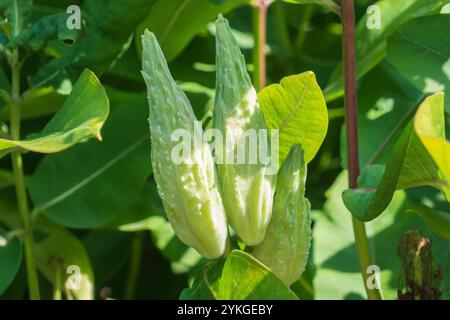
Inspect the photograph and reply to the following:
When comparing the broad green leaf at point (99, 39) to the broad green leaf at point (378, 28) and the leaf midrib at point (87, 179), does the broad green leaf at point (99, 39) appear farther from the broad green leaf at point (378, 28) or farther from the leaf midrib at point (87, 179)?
the broad green leaf at point (378, 28)

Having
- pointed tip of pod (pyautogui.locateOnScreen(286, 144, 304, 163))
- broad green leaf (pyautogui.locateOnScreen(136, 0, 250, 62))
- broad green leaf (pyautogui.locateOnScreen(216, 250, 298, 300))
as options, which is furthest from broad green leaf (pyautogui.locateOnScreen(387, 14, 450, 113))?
broad green leaf (pyautogui.locateOnScreen(216, 250, 298, 300))

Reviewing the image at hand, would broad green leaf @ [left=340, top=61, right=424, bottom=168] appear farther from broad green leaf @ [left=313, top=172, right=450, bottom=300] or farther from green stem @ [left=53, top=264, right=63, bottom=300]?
green stem @ [left=53, top=264, right=63, bottom=300]

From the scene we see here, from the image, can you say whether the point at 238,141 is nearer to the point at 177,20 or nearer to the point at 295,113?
the point at 295,113

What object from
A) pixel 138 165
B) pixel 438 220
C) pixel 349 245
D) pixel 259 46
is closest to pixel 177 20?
pixel 259 46

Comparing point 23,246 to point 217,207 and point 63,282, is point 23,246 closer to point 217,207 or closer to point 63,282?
Result: point 63,282

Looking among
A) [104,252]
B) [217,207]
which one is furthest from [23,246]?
[217,207]

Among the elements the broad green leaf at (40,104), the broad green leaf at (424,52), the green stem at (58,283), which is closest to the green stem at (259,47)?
the broad green leaf at (424,52)
